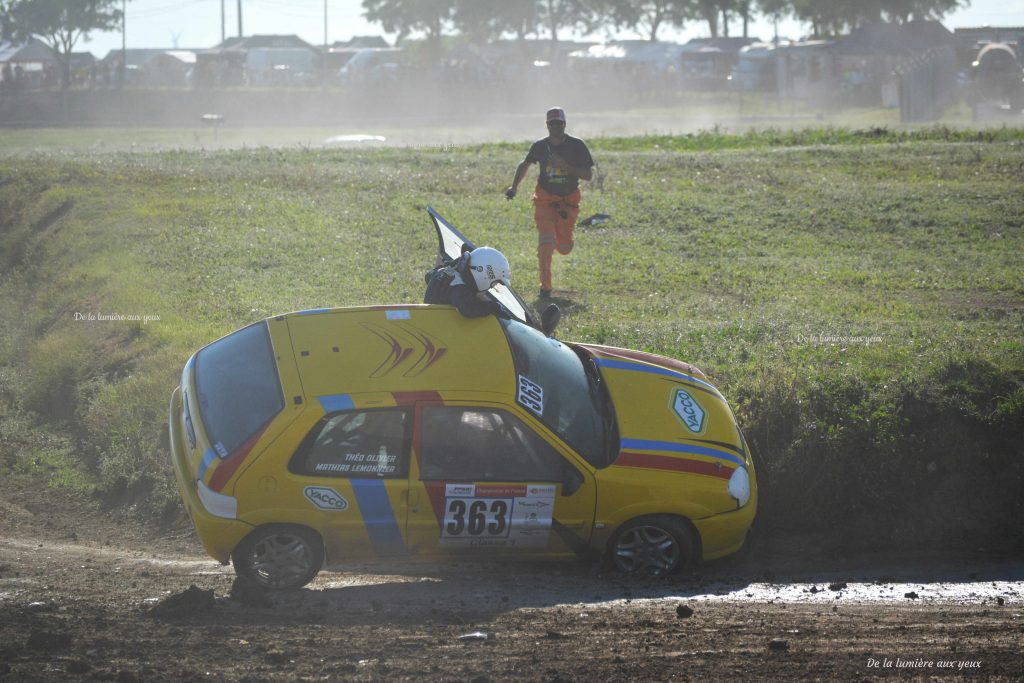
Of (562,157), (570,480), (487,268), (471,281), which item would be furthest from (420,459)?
(562,157)

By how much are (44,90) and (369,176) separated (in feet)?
112

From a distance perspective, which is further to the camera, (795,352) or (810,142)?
(810,142)

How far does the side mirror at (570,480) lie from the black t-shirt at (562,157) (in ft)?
19.3

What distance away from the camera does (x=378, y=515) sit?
692 centimetres

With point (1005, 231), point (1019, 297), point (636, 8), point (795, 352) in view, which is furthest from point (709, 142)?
point (636, 8)

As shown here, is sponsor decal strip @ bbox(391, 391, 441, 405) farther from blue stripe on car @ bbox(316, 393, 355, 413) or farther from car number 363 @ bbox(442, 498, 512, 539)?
car number 363 @ bbox(442, 498, 512, 539)

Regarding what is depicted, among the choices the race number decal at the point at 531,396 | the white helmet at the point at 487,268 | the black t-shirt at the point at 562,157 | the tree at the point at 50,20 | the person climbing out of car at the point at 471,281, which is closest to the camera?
the race number decal at the point at 531,396

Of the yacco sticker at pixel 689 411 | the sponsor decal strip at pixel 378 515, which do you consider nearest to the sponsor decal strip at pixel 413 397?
the sponsor decal strip at pixel 378 515

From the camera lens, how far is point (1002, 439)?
9.10 m

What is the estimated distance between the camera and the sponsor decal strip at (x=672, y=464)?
7.23 meters

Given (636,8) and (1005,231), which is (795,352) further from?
(636,8)

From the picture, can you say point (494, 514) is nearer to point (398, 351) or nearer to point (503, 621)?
point (503, 621)

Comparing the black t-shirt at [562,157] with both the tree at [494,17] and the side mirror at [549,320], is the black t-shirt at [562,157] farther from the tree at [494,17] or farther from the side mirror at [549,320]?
the tree at [494,17]

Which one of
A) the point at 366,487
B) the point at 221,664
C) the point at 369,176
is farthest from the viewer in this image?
the point at 369,176
